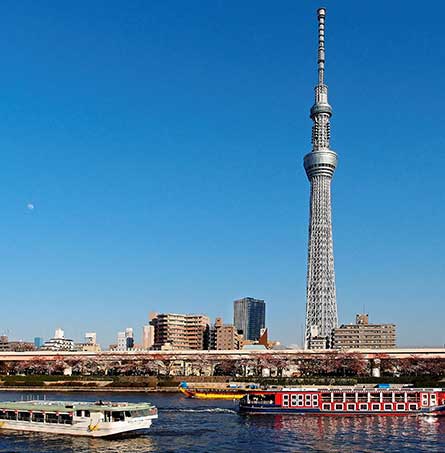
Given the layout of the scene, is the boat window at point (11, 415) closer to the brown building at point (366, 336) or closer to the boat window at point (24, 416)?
the boat window at point (24, 416)

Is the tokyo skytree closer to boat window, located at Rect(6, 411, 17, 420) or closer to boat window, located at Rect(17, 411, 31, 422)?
boat window, located at Rect(6, 411, 17, 420)

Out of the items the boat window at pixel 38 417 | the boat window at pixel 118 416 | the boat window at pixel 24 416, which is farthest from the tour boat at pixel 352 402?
the boat window at pixel 24 416

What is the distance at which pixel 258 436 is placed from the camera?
159 feet

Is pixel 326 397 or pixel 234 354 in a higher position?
pixel 234 354

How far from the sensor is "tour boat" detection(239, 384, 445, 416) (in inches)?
2361

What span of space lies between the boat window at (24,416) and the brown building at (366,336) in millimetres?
127130

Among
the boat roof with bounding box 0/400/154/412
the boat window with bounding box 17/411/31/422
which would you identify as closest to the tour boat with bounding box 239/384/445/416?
the boat roof with bounding box 0/400/154/412

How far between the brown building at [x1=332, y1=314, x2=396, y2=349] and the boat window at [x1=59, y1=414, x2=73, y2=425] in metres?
128

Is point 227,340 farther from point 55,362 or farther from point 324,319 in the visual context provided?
point 55,362

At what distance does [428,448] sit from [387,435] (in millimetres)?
5071

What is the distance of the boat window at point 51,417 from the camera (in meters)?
48.7

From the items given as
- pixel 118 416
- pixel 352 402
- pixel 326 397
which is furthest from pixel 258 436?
pixel 352 402

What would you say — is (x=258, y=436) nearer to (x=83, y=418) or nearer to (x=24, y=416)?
(x=83, y=418)

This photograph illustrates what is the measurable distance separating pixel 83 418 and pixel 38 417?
415cm
